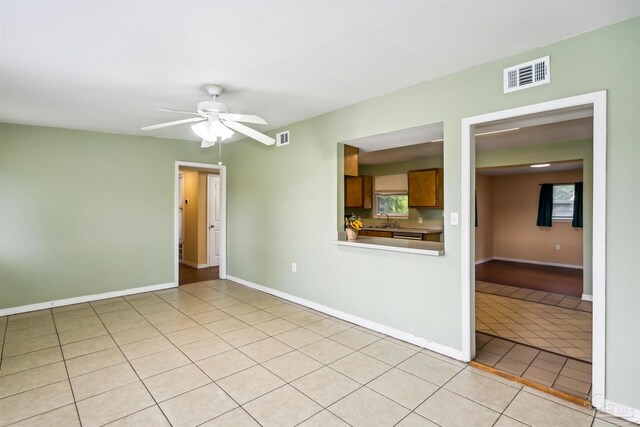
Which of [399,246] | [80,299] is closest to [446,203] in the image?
[399,246]

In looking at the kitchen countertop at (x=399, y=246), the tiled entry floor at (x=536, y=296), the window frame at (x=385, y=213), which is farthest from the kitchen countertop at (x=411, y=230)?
the kitchen countertop at (x=399, y=246)

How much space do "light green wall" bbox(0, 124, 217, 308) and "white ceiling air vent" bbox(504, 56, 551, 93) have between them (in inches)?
186

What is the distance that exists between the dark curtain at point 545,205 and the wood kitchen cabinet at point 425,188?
325 cm

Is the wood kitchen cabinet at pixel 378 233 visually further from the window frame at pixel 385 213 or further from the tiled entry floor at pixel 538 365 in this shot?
the tiled entry floor at pixel 538 365

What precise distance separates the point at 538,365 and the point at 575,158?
10.9 feet

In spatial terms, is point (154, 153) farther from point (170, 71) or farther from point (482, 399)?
point (482, 399)

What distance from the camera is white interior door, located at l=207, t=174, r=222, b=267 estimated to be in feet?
23.4

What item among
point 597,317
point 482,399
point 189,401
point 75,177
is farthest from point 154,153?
point 597,317

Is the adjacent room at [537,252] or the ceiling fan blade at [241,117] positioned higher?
the ceiling fan blade at [241,117]

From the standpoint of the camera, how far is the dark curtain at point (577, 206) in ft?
23.5

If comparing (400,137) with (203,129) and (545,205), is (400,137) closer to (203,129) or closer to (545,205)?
(203,129)

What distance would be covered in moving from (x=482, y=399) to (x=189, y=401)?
6.71 ft

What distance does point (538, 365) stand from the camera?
274 cm

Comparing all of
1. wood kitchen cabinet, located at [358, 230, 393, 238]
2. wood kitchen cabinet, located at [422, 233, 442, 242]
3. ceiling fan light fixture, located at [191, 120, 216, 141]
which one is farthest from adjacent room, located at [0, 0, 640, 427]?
wood kitchen cabinet, located at [358, 230, 393, 238]
